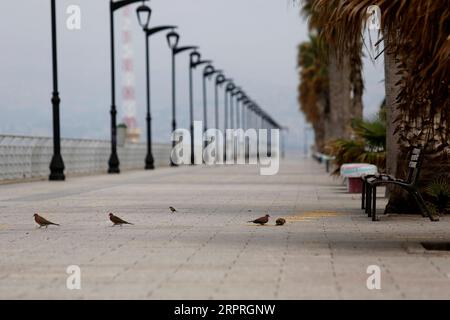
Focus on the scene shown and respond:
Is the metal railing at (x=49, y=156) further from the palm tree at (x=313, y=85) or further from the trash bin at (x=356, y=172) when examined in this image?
the palm tree at (x=313, y=85)

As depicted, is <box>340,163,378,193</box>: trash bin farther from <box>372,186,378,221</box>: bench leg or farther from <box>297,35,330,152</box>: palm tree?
<box>297,35,330,152</box>: palm tree

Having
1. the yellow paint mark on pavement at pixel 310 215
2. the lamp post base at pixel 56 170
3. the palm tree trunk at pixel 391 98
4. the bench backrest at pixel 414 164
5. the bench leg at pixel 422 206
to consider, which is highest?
the palm tree trunk at pixel 391 98

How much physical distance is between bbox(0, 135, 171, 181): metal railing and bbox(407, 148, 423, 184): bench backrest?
17752 millimetres

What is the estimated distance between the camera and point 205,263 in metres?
9.70

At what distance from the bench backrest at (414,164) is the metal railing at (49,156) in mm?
17752

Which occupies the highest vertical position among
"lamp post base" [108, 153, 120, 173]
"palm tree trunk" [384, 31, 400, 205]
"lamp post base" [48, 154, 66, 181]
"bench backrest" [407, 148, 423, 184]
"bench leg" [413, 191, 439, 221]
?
"palm tree trunk" [384, 31, 400, 205]

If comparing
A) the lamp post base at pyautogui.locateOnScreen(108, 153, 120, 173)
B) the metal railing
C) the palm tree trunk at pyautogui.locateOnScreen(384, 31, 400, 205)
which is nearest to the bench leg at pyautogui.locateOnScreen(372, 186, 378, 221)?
the palm tree trunk at pyautogui.locateOnScreen(384, 31, 400, 205)

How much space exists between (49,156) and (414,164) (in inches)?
910

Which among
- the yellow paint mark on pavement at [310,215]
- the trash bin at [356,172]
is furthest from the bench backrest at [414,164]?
Result: the trash bin at [356,172]

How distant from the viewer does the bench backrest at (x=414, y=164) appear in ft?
46.9

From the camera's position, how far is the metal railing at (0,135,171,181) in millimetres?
31453

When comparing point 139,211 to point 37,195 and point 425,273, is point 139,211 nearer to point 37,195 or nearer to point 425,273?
point 37,195
